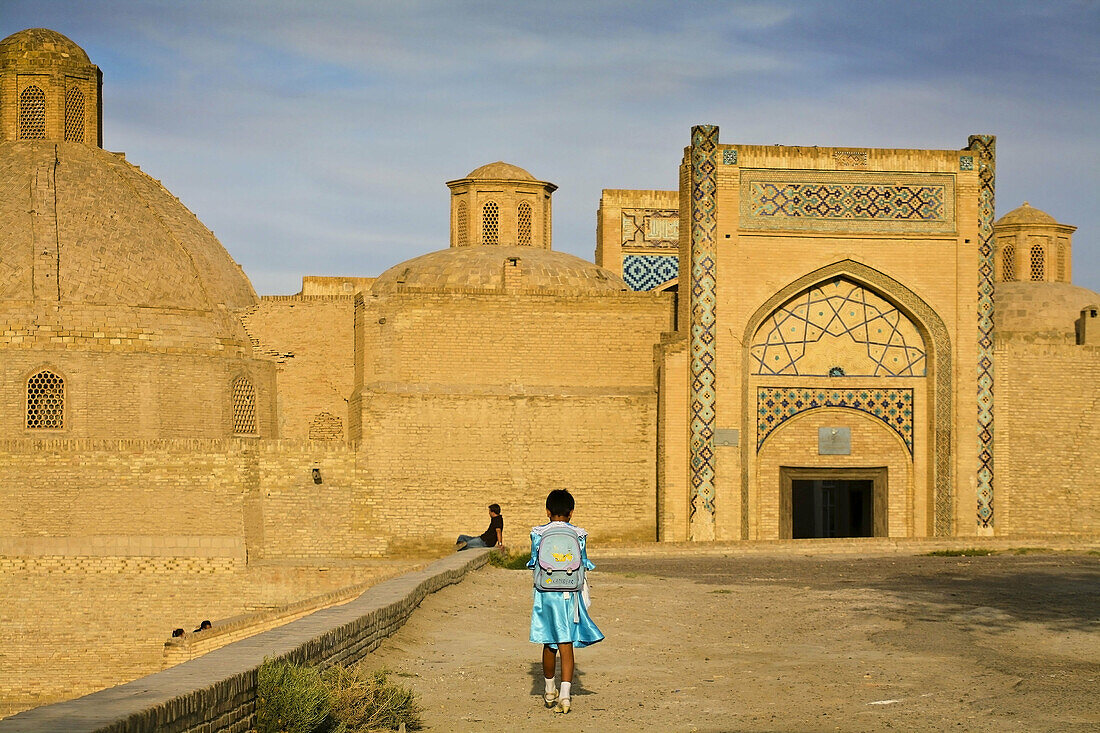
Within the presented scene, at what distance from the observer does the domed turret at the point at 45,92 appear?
26516 mm

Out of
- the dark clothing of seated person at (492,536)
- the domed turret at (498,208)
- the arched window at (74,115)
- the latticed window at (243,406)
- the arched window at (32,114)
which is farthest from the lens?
the domed turret at (498,208)

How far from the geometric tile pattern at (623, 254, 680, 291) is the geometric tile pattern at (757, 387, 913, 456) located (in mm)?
8587

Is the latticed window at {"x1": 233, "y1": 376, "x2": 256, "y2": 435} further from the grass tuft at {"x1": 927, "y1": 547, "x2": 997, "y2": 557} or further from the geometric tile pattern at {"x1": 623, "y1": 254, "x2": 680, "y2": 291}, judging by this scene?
the grass tuft at {"x1": 927, "y1": 547, "x2": 997, "y2": 557}

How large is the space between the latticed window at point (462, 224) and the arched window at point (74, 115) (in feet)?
22.8

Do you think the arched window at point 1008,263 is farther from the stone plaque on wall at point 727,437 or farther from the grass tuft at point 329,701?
the grass tuft at point 329,701

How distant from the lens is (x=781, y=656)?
9.21 metres

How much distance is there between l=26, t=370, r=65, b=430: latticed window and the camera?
22250 millimetres

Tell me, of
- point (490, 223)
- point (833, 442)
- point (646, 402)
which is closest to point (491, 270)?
point (490, 223)

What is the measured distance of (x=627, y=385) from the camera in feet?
73.1

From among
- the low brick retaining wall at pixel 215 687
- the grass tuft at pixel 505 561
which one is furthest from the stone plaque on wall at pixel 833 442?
the low brick retaining wall at pixel 215 687

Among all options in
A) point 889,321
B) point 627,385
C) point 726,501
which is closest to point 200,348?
point 627,385

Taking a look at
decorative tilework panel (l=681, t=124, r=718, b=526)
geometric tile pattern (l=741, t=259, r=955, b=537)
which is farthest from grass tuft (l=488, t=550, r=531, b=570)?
geometric tile pattern (l=741, t=259, r=955, b=537)

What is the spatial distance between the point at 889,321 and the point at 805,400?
1750mm

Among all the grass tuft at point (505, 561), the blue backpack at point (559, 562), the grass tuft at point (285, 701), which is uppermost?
the blue backpack at point (559, 562)
